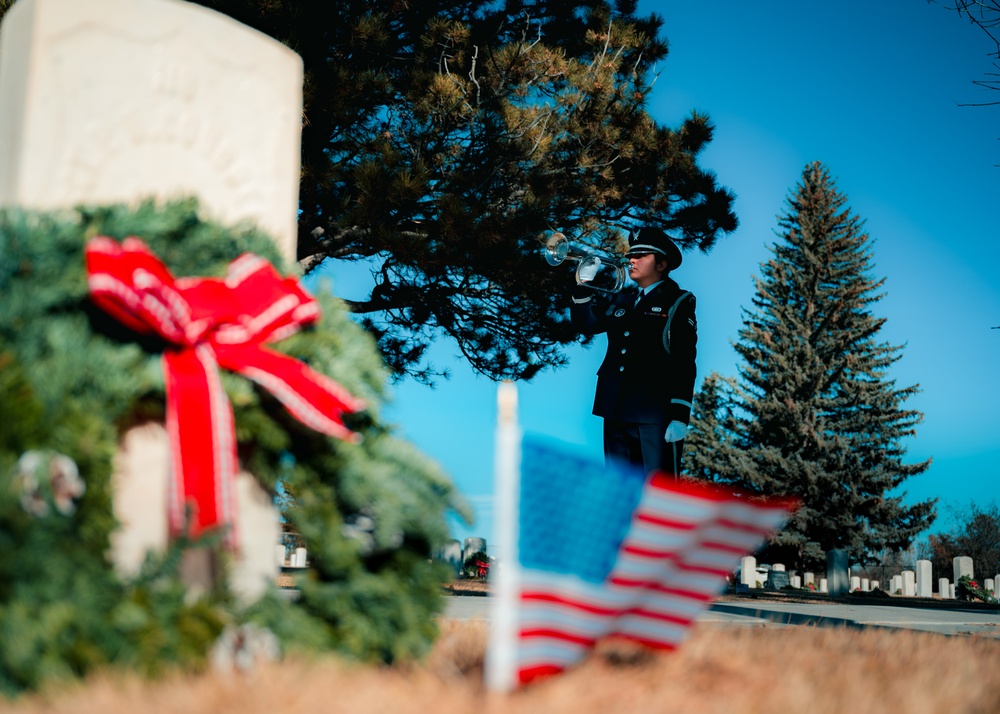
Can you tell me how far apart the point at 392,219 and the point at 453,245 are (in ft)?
2.15

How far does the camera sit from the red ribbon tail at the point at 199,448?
7.94 ft

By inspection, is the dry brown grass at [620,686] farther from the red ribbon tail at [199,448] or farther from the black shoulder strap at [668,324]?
the black shoulder strap at [668,324]

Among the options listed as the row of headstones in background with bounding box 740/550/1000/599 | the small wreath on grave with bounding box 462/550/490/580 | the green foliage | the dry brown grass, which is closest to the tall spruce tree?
the row of headstones in background with bounding box 740/550/1000/599

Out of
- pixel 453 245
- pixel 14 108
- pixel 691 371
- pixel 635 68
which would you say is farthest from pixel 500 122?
pixel 14 108

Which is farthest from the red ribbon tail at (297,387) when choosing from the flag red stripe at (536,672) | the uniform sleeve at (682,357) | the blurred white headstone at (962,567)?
the blurred white headstone at (962,567)

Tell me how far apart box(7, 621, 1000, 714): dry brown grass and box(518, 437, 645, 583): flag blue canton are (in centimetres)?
29

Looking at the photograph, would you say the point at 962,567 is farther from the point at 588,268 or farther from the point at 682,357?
the point at 682,357

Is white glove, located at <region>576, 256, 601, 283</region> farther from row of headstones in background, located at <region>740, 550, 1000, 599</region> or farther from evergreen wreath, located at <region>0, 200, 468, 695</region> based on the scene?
row of headstones in background, located at <region>740, 550, 1000, 599</region>

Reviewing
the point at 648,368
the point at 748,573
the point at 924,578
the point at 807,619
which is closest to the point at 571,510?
the point at 648,368

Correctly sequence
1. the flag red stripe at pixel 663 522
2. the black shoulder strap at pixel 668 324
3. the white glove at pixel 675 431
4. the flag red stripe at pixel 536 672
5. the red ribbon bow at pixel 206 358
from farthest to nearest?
the black shoulder strap at pixel 668 324 < the white glove at pixel 675 431 < the flag red stripe at pixel 663 522 < the red ribbon bow at pixel 206 358 < the flag red stripe at pixel 536 672

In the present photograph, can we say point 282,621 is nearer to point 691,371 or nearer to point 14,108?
point 14,108

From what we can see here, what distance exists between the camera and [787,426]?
26.3 meters

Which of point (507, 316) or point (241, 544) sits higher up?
point (507, 316)

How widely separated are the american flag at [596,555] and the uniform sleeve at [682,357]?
3313 mm
